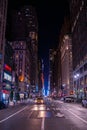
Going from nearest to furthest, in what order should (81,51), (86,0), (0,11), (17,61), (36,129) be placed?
1. (36,129)
2. (0,11)
3. (86,0)
4. (81,51)
5. (17,61)

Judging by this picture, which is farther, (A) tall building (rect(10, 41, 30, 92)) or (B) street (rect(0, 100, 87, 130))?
(A) tall building (rect(10, 41, 30, 92))

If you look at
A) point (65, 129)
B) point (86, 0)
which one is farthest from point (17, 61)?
point (65, 129)

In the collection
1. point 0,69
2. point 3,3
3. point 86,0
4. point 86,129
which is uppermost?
point 86,0

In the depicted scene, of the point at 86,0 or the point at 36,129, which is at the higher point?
the point at 86,0

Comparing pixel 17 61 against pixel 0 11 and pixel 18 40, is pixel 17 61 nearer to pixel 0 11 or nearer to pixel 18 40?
pixel 18 40

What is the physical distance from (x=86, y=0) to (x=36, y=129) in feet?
321

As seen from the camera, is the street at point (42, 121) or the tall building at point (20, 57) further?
the tall building at point (20, 57)

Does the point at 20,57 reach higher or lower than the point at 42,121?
higher

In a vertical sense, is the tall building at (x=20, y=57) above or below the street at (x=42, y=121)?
above

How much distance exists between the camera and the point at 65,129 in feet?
54.0

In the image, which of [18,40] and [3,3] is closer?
[3,3]

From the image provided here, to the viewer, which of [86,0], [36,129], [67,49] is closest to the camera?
[36,129]

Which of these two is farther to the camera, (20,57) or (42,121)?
(20,57)

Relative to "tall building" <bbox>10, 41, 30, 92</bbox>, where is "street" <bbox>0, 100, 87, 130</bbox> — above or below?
below
